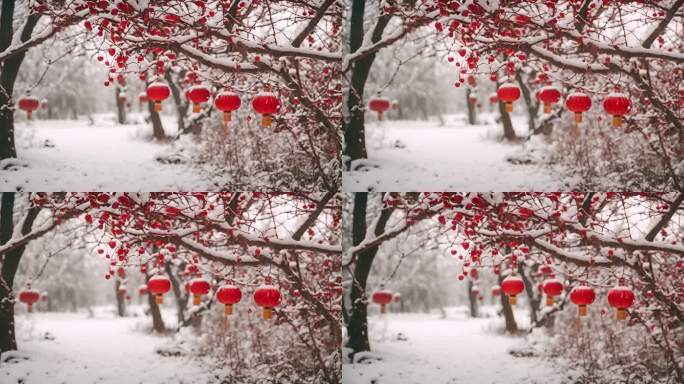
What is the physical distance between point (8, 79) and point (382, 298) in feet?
7.24

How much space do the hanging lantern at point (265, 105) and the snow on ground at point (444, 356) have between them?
117 cm

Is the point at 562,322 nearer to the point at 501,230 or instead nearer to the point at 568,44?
the point at 501,230

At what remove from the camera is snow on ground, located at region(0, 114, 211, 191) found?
3141 mm

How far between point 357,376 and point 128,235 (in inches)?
54.6

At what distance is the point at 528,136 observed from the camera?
3219 millimetres

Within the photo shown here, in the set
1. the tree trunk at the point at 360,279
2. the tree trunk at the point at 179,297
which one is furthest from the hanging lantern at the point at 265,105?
the tree trunk at the point at 179,297

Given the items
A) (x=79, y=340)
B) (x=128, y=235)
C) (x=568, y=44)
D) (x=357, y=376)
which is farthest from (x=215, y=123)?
(x=568, y=44)

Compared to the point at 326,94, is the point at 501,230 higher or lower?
lower

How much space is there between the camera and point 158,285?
3.09m

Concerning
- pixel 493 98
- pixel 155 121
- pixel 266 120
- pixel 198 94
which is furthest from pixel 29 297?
pixel 493 98

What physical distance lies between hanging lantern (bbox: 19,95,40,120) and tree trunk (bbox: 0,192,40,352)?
0.43 metres

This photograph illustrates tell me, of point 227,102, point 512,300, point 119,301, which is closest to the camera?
point 227,102

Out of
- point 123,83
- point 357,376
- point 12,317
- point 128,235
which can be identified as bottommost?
point 357,376

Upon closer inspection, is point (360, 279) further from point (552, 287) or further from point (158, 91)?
point (158, 91)
